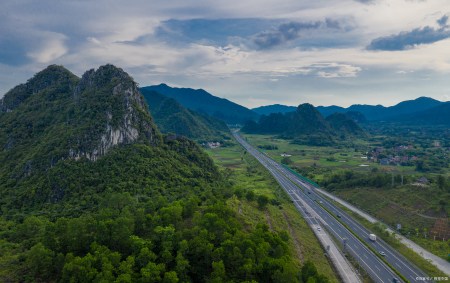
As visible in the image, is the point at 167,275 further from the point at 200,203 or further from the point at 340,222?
the point at 340,222

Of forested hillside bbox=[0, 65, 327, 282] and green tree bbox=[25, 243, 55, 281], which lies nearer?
green tree bbox=[25, 243, 55, 281]

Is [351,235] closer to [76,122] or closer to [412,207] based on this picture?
[412,207]

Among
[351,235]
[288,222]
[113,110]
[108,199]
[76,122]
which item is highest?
→ [113,110]

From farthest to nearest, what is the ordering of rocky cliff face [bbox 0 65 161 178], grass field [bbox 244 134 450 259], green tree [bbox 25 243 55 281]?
rocky cliff face [bbox 0 65 161 178] → grass field [bbox 244 134 450 259] → green tree [bbox 25 243 55 281]

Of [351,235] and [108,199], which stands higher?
[108,199]

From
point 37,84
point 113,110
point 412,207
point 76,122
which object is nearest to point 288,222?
point 412,207

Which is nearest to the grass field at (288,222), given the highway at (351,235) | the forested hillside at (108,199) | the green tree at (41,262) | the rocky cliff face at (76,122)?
the highway at (351,235)

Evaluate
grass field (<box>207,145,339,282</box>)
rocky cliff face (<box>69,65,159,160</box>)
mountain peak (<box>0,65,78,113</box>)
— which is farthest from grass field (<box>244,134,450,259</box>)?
mountain peak (<box>0,65,78,113</box>)

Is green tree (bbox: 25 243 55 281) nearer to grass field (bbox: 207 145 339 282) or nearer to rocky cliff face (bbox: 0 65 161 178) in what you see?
grass field (bbox: 207 145 339 282)

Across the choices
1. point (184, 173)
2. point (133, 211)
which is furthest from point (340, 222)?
point (133, 211)
